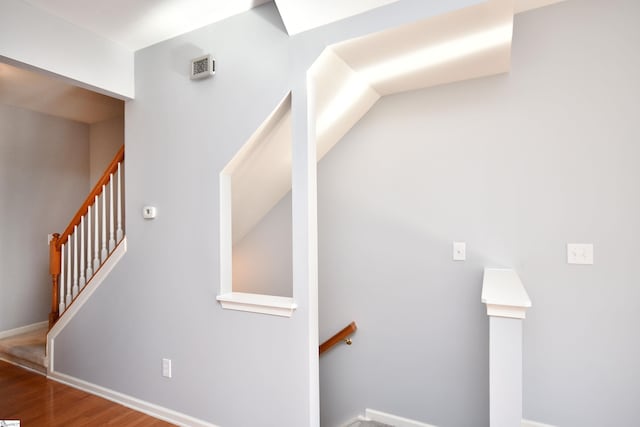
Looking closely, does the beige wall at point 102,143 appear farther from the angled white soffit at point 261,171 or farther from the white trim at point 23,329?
the angled white soffit at point 261,171

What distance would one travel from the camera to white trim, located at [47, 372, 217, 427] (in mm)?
2277

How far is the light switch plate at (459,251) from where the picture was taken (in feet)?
7.40

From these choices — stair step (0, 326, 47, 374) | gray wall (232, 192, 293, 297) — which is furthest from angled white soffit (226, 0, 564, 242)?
stair step (0, 326, 47, 374)

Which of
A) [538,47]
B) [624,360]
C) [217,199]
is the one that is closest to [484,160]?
[538,47]

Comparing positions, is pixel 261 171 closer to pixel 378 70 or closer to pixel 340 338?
pixel 378 70

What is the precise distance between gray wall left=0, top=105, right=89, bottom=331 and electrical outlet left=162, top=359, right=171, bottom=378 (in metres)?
2.58

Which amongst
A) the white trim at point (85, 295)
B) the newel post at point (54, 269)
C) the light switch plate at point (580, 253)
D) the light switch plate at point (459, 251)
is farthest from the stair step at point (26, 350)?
the light switch plate at point (580, 253)

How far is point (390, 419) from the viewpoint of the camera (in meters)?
2.47

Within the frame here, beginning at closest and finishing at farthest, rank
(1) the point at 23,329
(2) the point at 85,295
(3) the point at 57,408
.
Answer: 1. (3) the point at 57,408
2. (2) the point at 85,295
3. (1) the point at 23,329

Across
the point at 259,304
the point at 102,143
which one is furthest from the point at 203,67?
the point at 102,143

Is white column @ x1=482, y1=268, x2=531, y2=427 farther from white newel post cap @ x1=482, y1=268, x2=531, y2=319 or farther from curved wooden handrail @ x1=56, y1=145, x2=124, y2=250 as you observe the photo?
curved wooden handrail @ x1=56, y1=145, x2=124, y2=250

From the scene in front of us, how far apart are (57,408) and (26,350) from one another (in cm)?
109

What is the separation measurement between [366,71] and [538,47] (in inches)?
39.9

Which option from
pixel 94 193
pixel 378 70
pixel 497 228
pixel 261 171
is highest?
pixel 378 70
